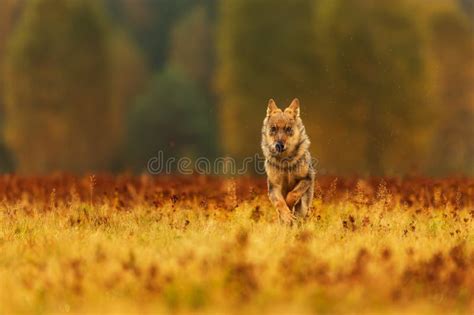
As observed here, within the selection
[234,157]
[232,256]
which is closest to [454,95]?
[234,157]

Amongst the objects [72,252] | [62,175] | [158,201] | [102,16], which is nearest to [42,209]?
[158,201]

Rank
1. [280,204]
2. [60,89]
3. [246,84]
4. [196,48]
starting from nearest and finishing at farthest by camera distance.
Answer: [280,204] → [246,84] → [60,89] → [196,48]

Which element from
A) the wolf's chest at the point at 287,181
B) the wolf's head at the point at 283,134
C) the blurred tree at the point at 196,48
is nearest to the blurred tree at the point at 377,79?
the wolf's head at the point at 283,134

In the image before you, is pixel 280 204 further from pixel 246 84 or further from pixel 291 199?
pixel 246 84

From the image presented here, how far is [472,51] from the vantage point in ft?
148

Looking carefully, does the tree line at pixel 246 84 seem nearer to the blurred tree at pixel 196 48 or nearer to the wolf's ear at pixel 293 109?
the blurred tree at pixel 196 48

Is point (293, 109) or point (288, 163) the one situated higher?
point (293, 109)

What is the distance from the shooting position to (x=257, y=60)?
127 feet

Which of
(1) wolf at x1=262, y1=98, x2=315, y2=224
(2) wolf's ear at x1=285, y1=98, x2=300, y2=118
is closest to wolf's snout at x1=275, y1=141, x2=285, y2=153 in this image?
(1) wolf at x1=262, y1=98, x2=315, y2=224

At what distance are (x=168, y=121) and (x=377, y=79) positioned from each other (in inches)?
832

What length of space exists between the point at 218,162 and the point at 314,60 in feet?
41.3

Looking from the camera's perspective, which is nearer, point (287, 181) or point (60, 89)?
point (287, 181)

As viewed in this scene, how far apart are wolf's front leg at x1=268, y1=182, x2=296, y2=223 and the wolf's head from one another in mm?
456

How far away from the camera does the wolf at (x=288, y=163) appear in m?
11.5
